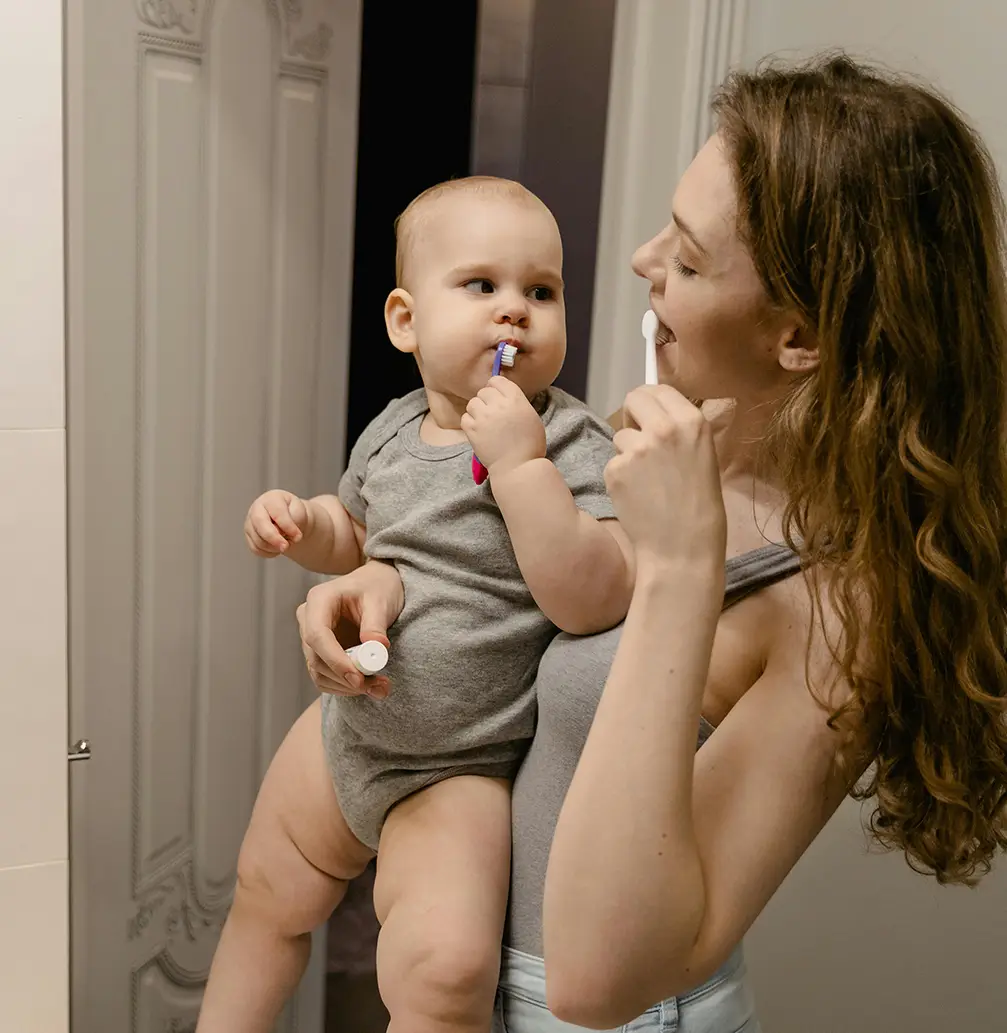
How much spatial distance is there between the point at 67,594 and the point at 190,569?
11.6 inches

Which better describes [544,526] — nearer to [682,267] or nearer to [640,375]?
[682,267]

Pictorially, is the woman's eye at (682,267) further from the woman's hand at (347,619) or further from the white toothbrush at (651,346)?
the woman's hand at (347,619)

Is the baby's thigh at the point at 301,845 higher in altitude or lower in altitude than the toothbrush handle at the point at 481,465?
lower

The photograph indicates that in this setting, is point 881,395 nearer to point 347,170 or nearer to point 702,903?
point 702,903

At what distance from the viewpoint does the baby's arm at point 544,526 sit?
37.4 inches

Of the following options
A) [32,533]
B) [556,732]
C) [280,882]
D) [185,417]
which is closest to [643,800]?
[556,732]

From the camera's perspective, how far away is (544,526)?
3.11 feet

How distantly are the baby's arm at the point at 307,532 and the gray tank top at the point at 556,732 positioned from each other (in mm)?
291

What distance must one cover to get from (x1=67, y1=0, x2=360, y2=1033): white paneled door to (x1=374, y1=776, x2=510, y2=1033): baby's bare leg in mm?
618

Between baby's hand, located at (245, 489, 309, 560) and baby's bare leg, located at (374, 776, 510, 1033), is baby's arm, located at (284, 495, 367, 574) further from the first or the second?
baby's bare leg, located at (374, 776, 510, 1033)

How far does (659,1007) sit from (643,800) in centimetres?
25

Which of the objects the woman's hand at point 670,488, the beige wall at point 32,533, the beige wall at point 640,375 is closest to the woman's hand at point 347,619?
the woman's hand at point 670,488

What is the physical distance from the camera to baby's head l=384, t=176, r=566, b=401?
3.54ft

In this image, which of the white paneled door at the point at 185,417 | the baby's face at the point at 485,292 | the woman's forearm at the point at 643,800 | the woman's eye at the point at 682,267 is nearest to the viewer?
the woman's forearm at the point at 643,800
